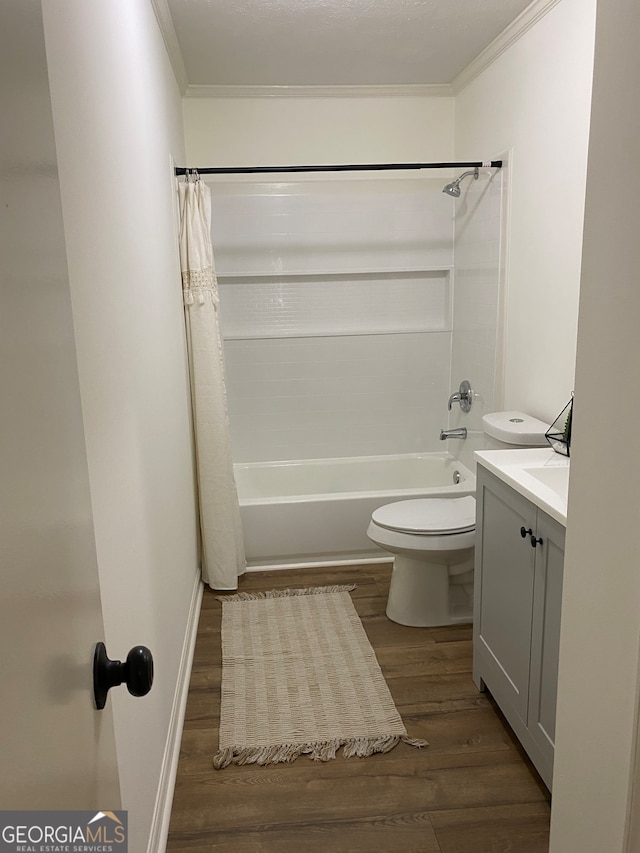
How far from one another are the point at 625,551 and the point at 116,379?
1068mm

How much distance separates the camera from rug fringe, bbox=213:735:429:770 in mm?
2168

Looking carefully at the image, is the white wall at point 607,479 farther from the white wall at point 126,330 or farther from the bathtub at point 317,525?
the bathtub at point 317,525

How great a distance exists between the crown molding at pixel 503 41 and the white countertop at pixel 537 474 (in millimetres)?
Answer: 1784

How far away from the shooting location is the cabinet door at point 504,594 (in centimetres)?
202

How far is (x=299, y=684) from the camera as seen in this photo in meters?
2.57

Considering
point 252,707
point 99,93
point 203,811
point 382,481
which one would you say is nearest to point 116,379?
point 99,93

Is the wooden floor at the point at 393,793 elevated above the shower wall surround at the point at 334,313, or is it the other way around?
the shower wall surround at the point at 334,313

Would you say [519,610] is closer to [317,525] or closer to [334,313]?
[317,525]

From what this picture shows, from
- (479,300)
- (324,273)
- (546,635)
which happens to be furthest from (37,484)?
(324,273)

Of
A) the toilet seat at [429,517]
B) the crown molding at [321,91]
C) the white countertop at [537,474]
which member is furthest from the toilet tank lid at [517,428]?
the crown molding at [321,91]

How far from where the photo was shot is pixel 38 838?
0.57 metres

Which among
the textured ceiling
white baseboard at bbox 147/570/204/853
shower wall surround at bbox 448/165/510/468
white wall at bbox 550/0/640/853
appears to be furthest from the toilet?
the textured ceiling

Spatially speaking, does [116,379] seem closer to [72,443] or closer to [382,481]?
[72,443]

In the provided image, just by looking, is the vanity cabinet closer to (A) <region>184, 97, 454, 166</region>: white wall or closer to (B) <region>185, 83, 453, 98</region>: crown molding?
(A) <region>184, 97, 454, 166</region>: white wall
